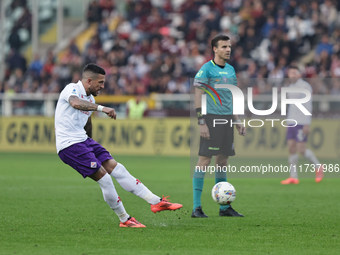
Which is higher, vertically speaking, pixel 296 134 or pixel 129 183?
pixel 296 134

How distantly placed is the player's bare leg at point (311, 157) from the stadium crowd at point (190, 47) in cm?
579

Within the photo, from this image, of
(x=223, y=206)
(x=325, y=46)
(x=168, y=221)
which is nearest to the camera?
(x=168, y=221)

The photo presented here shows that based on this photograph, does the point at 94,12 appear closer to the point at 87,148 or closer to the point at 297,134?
the point at 297,134

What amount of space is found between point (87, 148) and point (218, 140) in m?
1.92

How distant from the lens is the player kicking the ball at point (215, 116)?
25.6 ft

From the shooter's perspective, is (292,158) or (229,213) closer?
(229,213)

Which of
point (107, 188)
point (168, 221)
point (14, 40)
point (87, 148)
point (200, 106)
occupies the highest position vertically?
point (14, 40)

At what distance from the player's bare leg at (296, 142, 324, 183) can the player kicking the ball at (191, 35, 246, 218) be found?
15.2 feet

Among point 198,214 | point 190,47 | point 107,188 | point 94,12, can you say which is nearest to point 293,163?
point 198,214

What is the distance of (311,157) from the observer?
12.5 metres

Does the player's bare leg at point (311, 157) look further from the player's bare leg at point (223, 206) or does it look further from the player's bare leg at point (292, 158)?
the player's bare leg at point (223, 206)

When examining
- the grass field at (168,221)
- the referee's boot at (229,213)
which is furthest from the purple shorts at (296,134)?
the referee's boot at (229,213)

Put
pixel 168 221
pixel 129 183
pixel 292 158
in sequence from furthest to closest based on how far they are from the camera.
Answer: pixel 292 158 → pixel 168 221 → pixel 129 183

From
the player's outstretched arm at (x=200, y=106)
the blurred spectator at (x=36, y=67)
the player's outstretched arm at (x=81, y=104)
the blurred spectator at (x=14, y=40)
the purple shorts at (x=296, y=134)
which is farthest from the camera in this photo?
the blurred spectator at (x=14, y=40)
